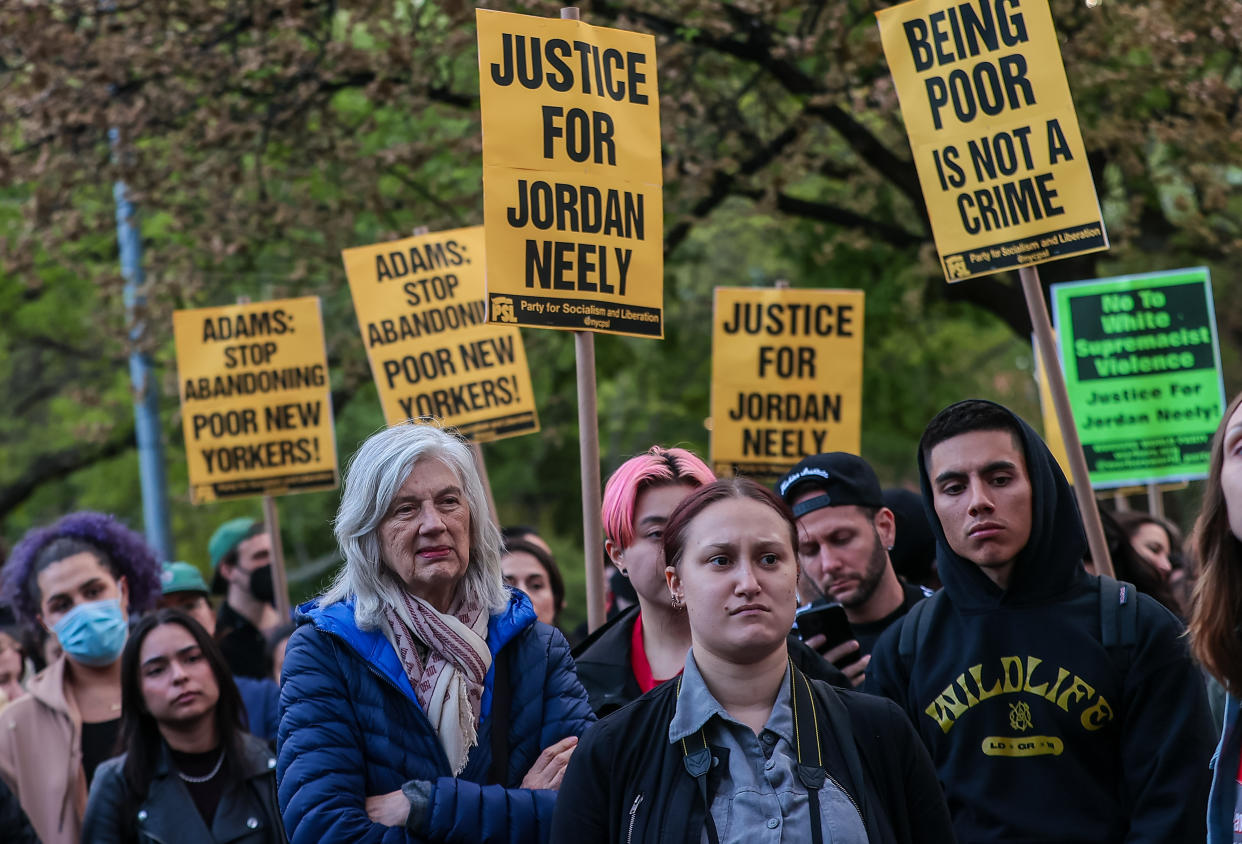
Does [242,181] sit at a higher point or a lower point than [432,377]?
higher

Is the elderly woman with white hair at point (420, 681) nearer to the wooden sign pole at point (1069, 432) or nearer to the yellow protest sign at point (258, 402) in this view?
the wooden sign pole at point (1069, 432)

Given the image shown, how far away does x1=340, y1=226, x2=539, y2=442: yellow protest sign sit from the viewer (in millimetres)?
7711

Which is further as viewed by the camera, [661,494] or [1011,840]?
[661,494]

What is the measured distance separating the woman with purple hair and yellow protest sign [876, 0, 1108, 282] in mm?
3569

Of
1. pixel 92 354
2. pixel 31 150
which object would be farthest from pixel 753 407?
pixel 92 354

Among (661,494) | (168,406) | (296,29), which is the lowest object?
(661,494)

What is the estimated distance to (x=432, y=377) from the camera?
25.5 ft

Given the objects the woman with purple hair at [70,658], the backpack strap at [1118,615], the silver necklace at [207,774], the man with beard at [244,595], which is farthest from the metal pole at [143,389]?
the backpack strap at [1118,615]

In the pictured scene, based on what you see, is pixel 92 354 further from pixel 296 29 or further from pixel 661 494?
pixel 661 494

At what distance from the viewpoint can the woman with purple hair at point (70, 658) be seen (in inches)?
223

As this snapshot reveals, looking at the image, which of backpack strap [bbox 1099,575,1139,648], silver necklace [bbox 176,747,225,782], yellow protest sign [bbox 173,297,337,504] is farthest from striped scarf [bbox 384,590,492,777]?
yellow protest sign [bbox 173,297,337,504]

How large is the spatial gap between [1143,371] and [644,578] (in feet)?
15.5

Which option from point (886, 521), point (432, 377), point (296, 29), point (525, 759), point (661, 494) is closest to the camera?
point (525, 759)

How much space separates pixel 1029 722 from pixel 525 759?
1245 mm
